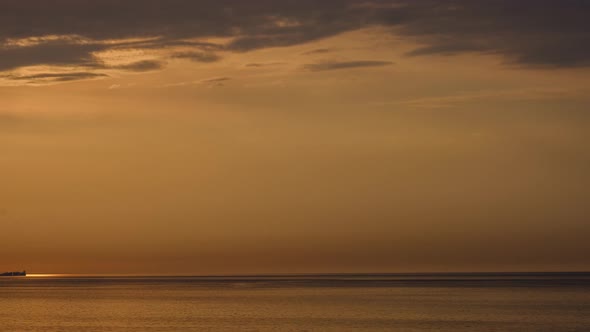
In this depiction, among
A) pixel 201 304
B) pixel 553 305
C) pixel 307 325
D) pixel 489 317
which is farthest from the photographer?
pixel 201 304

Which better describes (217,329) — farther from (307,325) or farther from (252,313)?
(252,313)

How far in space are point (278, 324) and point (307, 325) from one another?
90.0 inches

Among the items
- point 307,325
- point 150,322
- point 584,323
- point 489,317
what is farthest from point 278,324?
point 584,323

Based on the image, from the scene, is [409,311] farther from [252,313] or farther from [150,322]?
[150,322]

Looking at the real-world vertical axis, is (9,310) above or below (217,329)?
above

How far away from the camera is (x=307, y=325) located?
230 ft

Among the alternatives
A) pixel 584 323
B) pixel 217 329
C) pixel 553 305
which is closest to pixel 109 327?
pixel 217 329

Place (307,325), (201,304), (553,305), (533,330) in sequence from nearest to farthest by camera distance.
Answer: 1. (533,330)
2. (307,325)
3. (553,305)
4. (201,304)

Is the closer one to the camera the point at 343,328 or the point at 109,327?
the point at 343,328

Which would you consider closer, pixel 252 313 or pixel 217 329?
pixel 217 329

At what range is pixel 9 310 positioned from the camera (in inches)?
3784

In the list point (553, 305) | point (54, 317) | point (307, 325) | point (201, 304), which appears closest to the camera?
point (307, 325)

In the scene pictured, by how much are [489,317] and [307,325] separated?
1549 cm

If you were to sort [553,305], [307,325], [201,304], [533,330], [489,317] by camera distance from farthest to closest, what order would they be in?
[201,304] < [553,305] < [489,317] < [307,325] < [533,330]
